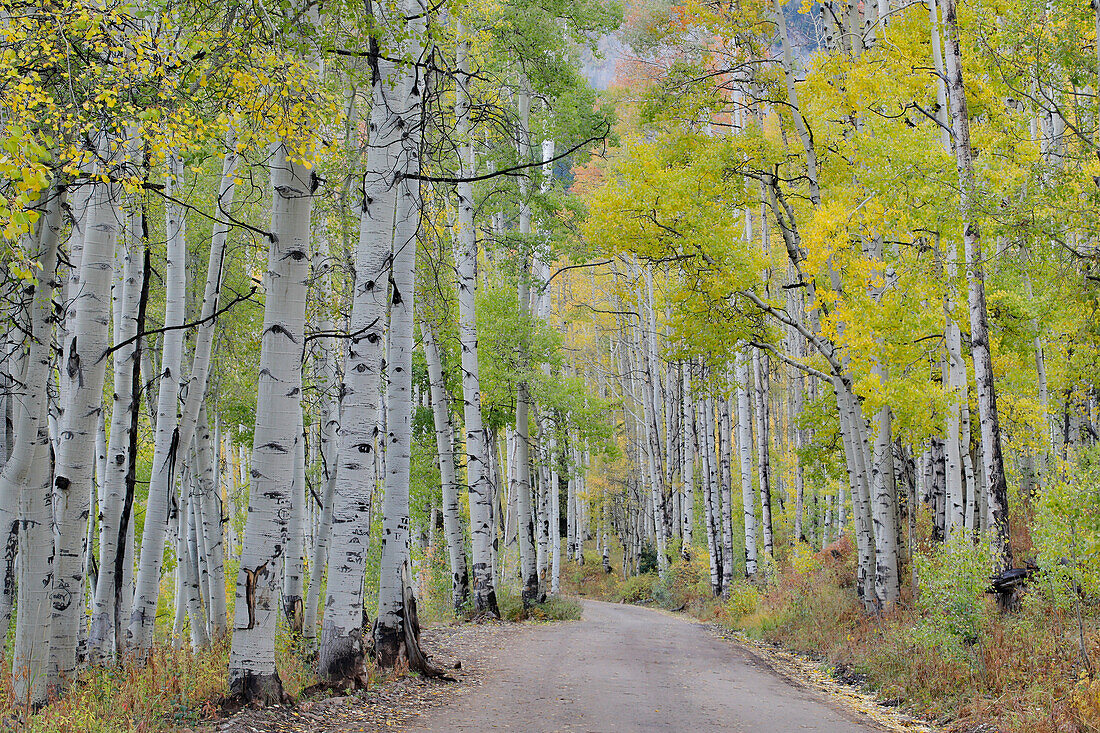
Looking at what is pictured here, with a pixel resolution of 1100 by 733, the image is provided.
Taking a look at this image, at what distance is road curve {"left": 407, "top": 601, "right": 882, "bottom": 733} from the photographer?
21.6ft

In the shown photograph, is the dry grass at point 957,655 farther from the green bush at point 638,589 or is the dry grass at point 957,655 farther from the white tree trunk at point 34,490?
the green bush at point 638,589

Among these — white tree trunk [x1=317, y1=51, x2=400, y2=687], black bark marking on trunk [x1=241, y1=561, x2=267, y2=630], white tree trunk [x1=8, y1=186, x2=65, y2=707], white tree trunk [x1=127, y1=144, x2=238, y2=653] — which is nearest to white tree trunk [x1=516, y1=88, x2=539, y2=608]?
white tree trunk [x1=127, y1=144, x2=238, y2=653]

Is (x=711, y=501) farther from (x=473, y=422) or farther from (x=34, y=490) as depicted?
(x=34, y=490)

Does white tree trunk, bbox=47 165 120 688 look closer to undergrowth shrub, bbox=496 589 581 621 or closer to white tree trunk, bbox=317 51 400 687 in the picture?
white tree trunk, bbox=317 51 400 687

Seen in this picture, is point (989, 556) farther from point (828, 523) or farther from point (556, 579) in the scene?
point (828, 523)

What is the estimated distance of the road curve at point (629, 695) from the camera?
260 inches

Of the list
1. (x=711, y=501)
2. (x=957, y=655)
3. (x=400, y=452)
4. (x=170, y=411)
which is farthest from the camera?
(x=711, y=501)

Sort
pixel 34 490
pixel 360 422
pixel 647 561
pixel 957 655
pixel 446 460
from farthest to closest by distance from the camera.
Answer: pixel 647 561
pixel 446 460
pixel 957 655
pixel 360 422
pixel 34 490

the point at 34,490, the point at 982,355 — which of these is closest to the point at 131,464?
the point at 34,490

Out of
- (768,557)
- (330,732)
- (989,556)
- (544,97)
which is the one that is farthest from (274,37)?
(768,557)

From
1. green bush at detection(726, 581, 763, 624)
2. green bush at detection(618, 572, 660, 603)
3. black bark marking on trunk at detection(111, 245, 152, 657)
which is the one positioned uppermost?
black bark marking on trunk at detection(111, 245, 152, 657)

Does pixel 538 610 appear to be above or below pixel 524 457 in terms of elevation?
below

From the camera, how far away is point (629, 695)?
785 centimetres

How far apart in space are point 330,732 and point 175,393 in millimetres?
4675
